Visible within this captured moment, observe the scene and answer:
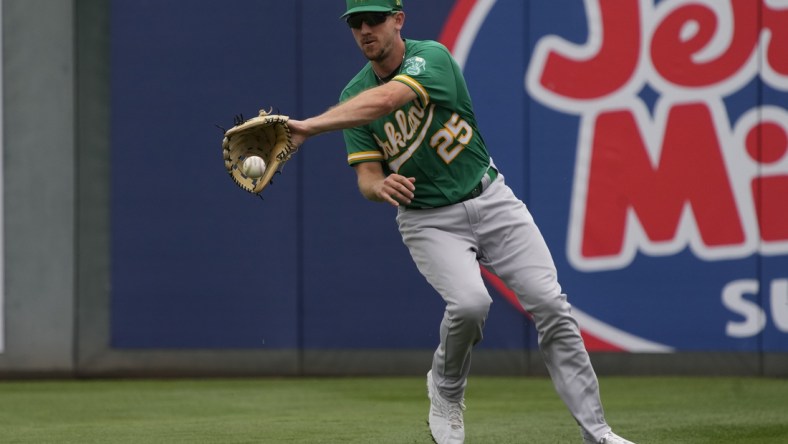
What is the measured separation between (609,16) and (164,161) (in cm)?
324

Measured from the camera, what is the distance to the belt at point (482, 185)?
193 inches

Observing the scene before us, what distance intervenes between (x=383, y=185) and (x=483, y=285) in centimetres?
58

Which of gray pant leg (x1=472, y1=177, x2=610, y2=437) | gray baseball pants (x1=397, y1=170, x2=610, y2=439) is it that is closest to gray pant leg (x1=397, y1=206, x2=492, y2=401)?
gray baseball pants (x1=397, y1=170, x2=610, y2=439)

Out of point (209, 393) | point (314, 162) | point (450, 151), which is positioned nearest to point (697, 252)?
point (314, 162)

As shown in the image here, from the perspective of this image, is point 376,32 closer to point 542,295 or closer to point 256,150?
point 256,150

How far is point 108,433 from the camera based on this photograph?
608cm

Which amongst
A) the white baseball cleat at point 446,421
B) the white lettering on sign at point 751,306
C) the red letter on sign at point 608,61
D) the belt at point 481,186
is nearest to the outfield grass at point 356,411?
the white lettering on sign at point 751,306

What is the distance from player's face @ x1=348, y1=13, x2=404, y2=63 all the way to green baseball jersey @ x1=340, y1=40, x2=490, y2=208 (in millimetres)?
96

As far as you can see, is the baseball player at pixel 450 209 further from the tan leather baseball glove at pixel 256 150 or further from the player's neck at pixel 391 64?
the tan leather baseball glove at pixel 256 150

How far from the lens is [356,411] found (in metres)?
6.93

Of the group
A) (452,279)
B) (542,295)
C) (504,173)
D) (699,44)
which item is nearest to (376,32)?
(452,279)

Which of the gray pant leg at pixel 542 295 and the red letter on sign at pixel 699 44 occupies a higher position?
the red letter on sign at pixel 699 44

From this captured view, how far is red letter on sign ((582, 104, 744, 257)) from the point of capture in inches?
324

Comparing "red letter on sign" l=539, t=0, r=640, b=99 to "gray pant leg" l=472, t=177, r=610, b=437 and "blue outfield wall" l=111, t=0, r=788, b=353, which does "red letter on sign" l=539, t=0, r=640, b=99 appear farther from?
"gray pant leg" l=472, t=177, r=610, b=437
